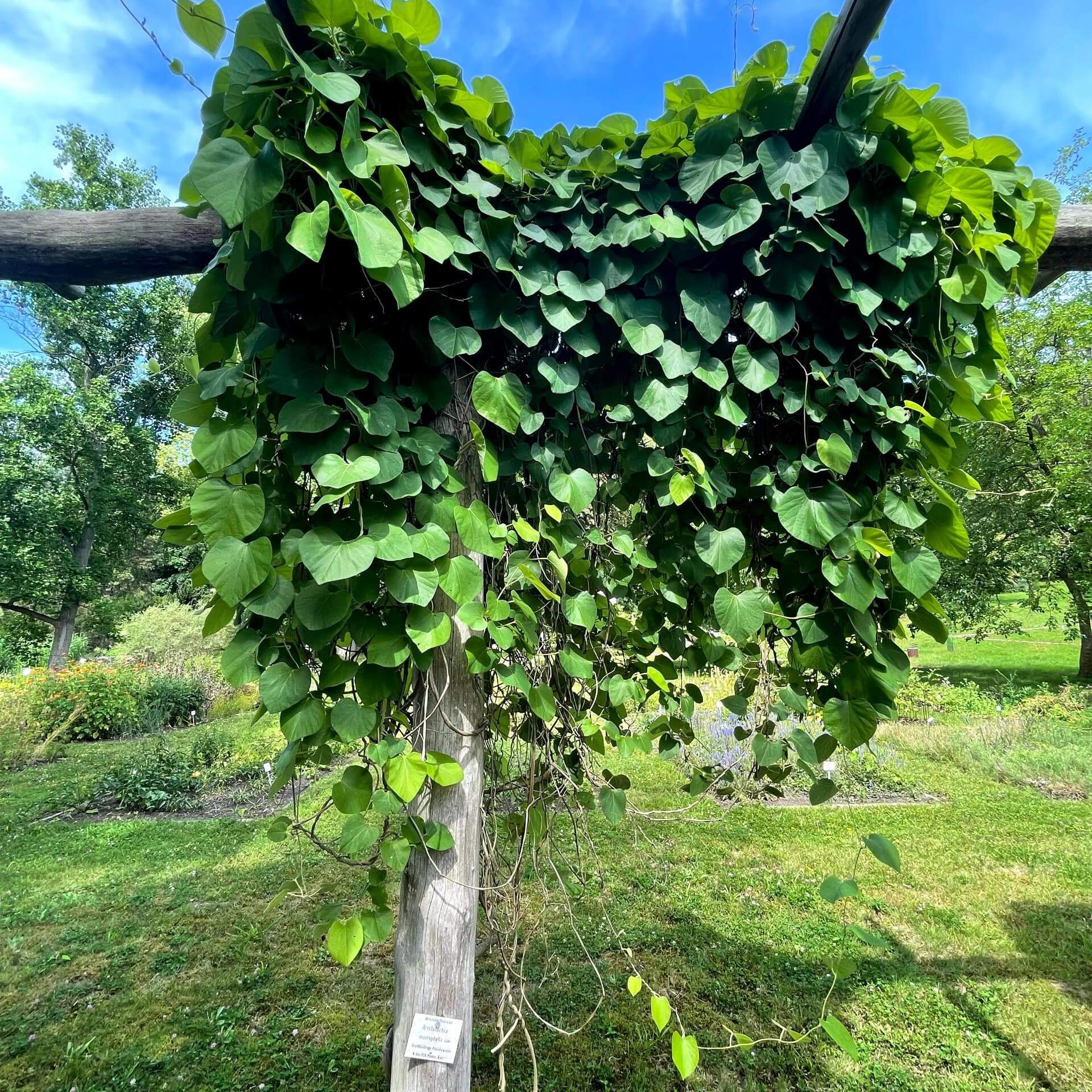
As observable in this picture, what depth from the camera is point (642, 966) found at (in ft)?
7.25

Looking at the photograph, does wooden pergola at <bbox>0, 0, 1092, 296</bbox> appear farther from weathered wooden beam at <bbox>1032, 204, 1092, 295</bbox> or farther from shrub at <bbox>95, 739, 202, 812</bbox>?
shrub at <bbox>95, 739, 202, 812</bbox>

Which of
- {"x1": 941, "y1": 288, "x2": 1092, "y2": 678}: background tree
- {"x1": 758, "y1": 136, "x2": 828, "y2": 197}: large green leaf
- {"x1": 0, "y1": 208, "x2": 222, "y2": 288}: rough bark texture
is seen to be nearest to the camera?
{"x1": 758, "y1": 136, "x2": 828, "y2": 197}: large green leaf

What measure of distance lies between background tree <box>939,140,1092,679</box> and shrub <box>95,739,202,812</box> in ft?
34.1

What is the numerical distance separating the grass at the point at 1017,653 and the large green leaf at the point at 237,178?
9.42 m

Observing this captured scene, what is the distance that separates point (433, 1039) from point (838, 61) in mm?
1662

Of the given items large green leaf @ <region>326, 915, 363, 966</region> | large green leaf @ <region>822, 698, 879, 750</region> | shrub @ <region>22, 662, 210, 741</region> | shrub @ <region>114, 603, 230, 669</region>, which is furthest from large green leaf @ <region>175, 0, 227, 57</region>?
shrub @ <region>114, 603, 230, 669</region>

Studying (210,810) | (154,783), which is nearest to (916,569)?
(210,810)

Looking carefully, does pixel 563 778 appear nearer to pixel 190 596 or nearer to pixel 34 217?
pixel 34 217

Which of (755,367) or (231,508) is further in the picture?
(755,367)

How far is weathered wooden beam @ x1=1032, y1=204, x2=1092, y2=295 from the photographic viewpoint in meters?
1.28

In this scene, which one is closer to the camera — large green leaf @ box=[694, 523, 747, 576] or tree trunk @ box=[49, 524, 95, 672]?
large green leaf @ box=[694, 523, 747, 576]

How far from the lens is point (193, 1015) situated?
6.68ft

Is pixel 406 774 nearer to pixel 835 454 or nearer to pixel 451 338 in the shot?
pixel 451 338

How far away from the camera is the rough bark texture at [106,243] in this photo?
4.05 ft
